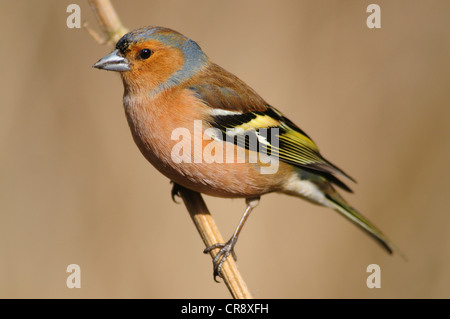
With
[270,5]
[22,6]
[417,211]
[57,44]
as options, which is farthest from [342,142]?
[22,6]

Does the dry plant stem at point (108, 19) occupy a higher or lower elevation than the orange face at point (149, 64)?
higher

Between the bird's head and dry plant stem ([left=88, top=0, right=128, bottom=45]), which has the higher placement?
dry plant stem ([left=88, top=0, right=128, bottom=45])

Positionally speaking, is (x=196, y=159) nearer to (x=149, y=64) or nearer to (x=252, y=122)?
(x=252, y=122)

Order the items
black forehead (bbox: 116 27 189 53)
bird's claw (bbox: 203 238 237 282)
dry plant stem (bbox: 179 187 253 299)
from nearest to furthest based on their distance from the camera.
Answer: dry plant stem (bbox: 179 187 253 299) < black forehead (bbox: 116 27 189 53) < bird's claw (bbox: 203 238 237 282)

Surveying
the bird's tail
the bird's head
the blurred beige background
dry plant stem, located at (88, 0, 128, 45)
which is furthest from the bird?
the blurred beige background

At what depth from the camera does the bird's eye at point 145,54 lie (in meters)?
3.44

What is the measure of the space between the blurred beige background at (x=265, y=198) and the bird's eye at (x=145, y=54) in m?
1.59

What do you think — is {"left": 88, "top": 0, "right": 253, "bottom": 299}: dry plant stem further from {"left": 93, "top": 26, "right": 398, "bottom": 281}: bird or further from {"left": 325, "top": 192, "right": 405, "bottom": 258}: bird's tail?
{"left": 325, "top": 192, "right": 405, "bottom": 258}: bird's tail

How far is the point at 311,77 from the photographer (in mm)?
5102

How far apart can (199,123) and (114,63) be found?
70 cm

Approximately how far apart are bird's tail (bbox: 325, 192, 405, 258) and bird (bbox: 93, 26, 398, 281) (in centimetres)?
52

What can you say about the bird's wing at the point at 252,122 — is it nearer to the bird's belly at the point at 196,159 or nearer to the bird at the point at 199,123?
the bird at the point at 199,123

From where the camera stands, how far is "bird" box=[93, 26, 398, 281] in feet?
10.9

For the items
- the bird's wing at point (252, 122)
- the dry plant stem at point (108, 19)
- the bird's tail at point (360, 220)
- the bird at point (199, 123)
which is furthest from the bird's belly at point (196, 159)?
the bird's tail at point (360, 220)
